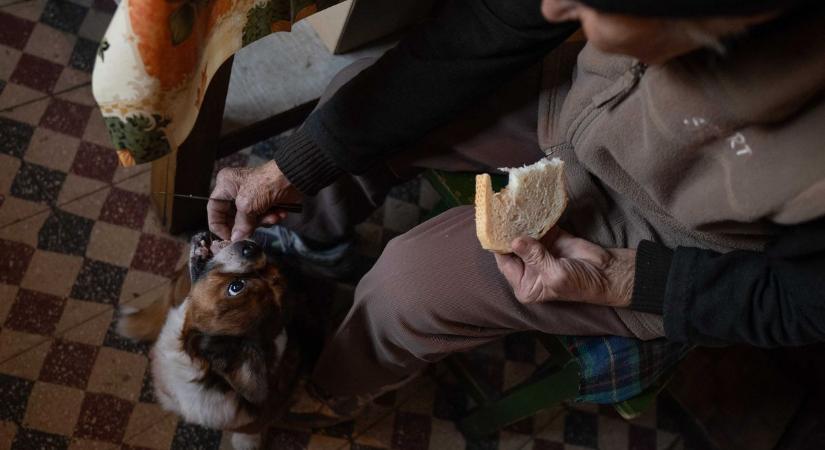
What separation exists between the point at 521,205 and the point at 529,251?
0.07m

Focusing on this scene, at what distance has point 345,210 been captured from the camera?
4.98 feet

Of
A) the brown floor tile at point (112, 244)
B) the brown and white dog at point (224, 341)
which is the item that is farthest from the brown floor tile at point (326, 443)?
the brown floor tile at point (112, 244)

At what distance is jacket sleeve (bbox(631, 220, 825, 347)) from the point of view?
968mm

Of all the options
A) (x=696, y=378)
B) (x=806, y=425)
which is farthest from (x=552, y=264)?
(x=806, y=425)

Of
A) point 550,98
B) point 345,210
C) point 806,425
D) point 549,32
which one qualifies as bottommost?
point 806,425

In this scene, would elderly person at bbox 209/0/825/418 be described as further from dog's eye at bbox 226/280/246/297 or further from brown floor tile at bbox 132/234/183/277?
brown floor tile at bbox 132/234/183/277

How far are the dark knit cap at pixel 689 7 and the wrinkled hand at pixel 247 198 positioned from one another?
27.0 inches

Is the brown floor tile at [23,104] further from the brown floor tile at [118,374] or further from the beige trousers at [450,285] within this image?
the beige trousers at [450,285]

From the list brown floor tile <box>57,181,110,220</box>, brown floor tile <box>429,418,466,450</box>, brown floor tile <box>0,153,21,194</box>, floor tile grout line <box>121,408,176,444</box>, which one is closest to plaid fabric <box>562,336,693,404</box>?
brown floor tile <box>429,418,466,450</box>

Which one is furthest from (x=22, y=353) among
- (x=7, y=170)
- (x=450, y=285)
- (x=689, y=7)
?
(x=689, y=7)

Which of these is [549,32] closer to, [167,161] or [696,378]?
[167,161]

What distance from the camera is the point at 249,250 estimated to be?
4.26 feet

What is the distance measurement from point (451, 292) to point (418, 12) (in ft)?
2.62

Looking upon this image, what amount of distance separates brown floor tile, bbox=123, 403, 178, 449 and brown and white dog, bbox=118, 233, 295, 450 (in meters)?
0.17
